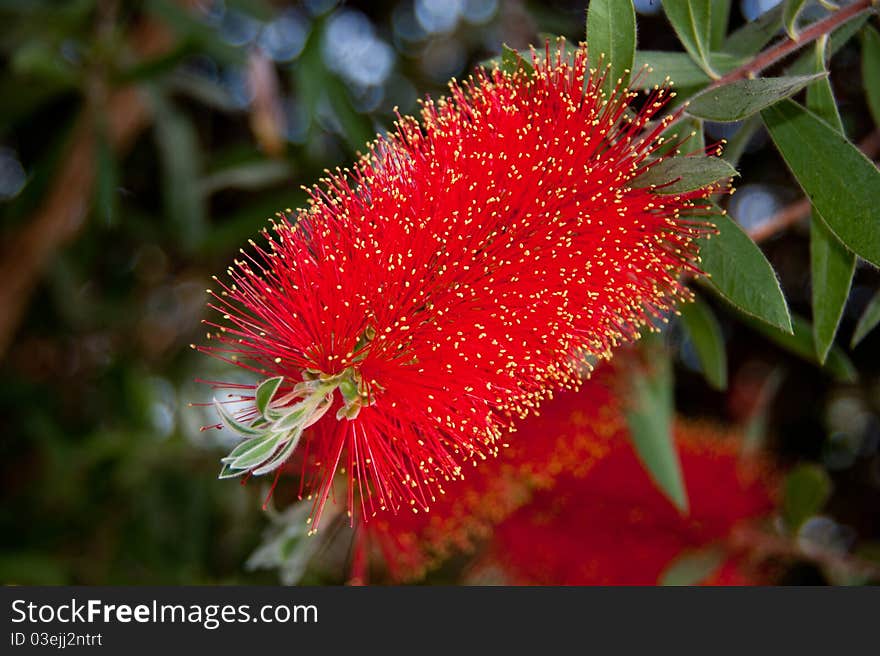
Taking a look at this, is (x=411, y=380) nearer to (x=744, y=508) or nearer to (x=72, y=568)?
(x=744, y=508)

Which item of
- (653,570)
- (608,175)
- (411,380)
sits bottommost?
(653,570)

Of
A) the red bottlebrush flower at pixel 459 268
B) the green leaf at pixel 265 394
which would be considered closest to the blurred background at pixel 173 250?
the red bottlebrush flower at pixel 459 268

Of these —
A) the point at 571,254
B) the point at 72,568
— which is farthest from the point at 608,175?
the point at 72,568

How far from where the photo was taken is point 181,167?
2.43 metres

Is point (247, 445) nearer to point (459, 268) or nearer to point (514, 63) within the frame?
point (459, 268)

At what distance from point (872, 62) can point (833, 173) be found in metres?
0.46

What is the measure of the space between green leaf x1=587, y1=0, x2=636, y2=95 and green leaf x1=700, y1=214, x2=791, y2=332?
0.26 metres

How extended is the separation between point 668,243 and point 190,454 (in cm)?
172

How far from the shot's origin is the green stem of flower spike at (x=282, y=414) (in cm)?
104

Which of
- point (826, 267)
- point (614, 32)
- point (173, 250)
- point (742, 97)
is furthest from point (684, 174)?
point (173, 250)

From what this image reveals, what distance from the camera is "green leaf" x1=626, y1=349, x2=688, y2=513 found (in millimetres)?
1747

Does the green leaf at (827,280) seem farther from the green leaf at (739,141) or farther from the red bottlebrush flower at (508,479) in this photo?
the red bottlebrush flower at (508,479)

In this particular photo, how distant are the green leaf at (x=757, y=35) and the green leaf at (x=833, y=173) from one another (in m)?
0.24

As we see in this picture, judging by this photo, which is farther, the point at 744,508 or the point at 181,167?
the point at 181,167
